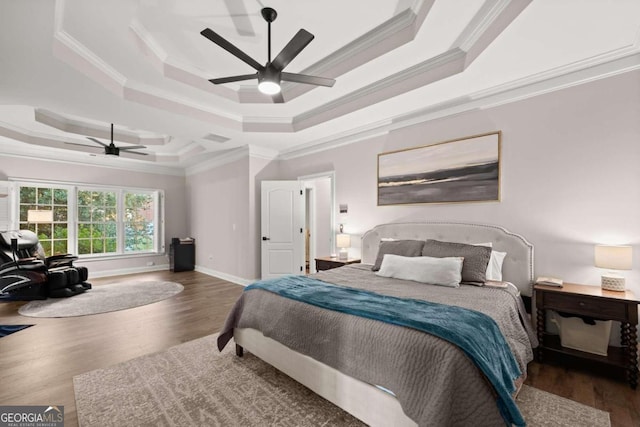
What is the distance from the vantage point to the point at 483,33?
240 cm

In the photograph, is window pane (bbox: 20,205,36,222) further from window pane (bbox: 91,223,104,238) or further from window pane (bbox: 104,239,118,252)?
window pane (bbox: 104,239,118,252)

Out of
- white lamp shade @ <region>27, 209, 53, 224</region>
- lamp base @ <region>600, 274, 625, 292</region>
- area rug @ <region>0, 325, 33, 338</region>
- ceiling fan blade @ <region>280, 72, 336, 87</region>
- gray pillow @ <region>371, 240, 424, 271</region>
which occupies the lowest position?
area rug @ <region>0, 325, 33, 338</region>

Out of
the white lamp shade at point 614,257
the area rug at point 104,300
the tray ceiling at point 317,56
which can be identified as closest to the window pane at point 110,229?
the area rug at point 104,300

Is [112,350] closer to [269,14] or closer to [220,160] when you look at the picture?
[269,14]

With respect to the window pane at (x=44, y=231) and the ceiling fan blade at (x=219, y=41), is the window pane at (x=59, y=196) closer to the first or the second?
the window pane at (x=44, y=231)

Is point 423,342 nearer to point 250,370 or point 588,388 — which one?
point 250,370

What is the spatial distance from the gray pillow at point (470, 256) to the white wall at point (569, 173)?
0.53 metres

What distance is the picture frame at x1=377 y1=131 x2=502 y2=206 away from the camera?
3283 millimetres

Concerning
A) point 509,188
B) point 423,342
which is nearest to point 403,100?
point 509,188

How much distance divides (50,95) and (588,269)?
19.2 ft

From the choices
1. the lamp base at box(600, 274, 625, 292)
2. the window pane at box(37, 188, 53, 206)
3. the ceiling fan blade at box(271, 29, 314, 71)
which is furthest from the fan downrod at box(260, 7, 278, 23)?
the window pane at box(37, 188, 53, 206)

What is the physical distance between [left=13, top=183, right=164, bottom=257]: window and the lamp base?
8073 millimetres

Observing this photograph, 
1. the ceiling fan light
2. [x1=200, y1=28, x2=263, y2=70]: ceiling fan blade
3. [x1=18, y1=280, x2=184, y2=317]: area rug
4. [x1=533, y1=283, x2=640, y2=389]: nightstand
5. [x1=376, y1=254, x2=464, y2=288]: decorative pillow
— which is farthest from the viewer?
[x1=18, y1=280, x2=184, y2=317]: area rug

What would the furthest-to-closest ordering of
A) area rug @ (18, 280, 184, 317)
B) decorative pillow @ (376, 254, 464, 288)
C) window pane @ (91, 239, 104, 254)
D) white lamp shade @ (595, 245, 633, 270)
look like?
window pane @ (91, 239, 104, 254) < area rug @ (18, 280, 184, 317) < decorative pillow @ (376, 254, 464, 288) < white lamp shade @ (595, 245, 633, 270)
